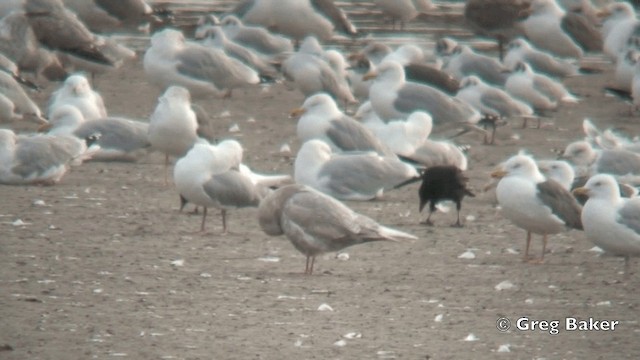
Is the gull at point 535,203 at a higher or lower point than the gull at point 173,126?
higher

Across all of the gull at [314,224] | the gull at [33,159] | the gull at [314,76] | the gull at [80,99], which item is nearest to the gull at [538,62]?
the gull at [314,76]

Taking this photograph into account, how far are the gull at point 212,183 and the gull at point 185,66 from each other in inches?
239

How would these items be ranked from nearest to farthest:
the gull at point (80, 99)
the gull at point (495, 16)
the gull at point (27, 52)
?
the gull at point (80, 99), the gull at point (27, 52), the gull at point (495, 16)

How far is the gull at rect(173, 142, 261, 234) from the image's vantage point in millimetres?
12141

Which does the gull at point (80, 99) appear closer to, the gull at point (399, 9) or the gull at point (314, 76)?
the gull at point (314, 76)

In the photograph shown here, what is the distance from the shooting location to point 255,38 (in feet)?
72.3

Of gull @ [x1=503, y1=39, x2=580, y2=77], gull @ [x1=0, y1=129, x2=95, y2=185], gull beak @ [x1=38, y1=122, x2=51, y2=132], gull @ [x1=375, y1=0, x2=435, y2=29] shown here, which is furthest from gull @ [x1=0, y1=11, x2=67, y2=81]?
gull @ [x1=375, y1=0, x2=435, y2=29]

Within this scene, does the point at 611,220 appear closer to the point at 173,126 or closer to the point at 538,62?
the point at 173,126

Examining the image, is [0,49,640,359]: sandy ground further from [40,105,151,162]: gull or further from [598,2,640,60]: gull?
[598,2,640,60]: gull

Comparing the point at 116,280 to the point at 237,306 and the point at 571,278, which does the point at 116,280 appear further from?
the point at 571,278

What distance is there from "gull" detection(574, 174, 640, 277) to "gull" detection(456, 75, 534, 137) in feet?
21.5

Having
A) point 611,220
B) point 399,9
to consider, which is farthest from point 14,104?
point 399,9

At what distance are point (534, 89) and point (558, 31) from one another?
17.6ft

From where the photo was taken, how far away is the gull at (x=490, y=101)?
17641 mm
